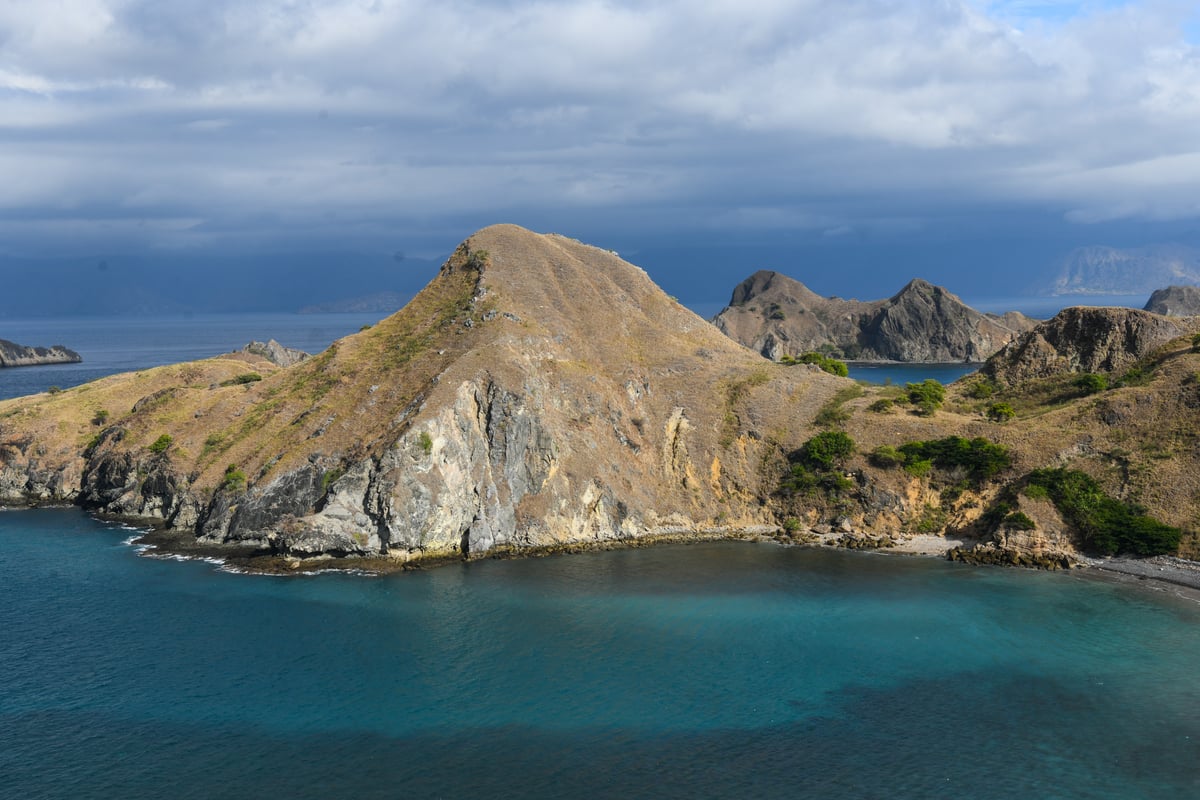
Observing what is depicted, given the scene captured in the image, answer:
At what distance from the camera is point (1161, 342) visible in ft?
384

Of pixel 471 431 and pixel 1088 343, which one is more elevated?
pixel 1088 343

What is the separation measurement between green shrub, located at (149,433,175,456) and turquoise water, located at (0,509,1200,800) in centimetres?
2262

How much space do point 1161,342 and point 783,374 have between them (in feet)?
174

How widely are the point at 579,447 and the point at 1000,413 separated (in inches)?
1919

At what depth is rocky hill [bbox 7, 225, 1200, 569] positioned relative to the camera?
84.9 metres

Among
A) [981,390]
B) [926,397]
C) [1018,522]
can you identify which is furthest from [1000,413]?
[1018,522]

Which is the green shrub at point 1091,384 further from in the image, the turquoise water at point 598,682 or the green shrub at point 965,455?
the turquoise water at point 598,682

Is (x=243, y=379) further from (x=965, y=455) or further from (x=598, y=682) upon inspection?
(x=965, y=455)

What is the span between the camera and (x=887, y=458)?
9344 centimetres

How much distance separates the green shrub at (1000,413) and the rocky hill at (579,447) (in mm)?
241

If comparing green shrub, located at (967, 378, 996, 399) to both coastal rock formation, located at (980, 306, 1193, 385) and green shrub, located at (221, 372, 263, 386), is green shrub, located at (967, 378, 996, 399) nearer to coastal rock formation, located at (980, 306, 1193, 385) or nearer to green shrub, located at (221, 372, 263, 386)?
coastal rock formation, located at (980, 306, 1193, 385)

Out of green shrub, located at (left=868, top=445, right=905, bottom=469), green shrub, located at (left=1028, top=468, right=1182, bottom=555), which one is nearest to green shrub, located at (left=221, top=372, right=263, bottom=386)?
green shrub, located at (left=868, top=445, right=905, bottom=469)

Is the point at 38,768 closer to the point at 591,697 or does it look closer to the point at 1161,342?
the point at 591,697

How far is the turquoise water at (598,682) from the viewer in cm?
4688
